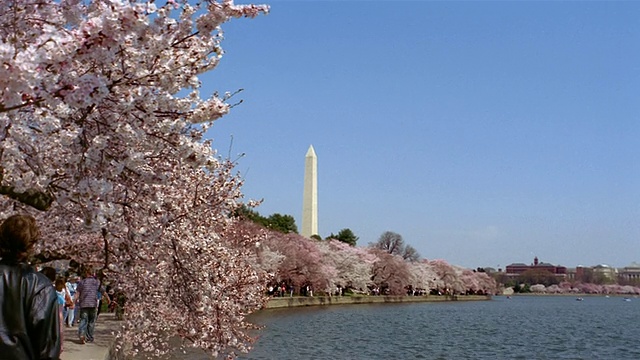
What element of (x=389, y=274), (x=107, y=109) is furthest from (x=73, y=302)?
(x=389, y=274)

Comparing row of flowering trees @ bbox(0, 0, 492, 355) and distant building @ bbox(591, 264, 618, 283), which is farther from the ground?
distant building @ bbox(591, 264, 618, 283)

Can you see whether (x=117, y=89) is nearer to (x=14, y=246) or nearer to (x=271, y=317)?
(x=14, y=246)

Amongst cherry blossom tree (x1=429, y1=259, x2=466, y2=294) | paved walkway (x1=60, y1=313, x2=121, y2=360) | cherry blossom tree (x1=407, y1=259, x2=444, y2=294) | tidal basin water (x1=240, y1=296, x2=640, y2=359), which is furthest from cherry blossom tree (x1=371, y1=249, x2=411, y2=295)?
paved walkway (x1=60, y1=313, x2=121, y2=360)

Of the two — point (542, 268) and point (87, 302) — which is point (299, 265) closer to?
point (87, 302)

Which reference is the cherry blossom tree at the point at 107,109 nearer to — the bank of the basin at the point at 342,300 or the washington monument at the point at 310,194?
the bank of the basin at the point at 342,300

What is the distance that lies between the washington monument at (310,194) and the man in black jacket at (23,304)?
58.6 meters

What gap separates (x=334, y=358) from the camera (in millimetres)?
20328

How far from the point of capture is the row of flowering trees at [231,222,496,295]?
50.7 m

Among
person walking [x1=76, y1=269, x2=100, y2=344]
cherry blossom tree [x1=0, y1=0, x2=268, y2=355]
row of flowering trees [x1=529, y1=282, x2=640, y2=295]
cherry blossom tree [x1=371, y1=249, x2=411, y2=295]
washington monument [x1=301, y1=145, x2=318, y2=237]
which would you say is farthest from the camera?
row of flowering trees [x1=529, y1=282, x2=640, y2=295]

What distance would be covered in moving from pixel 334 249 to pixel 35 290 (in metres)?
66.5

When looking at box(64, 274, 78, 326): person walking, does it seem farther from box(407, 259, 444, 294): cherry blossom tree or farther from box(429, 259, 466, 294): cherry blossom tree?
box(429, 259, 466, 294): cherry blossom tree

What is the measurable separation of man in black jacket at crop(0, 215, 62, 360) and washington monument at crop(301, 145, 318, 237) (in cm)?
5855

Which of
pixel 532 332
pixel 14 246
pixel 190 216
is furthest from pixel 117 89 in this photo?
pixel 532 332

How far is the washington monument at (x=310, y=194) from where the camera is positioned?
62281 millimetres
